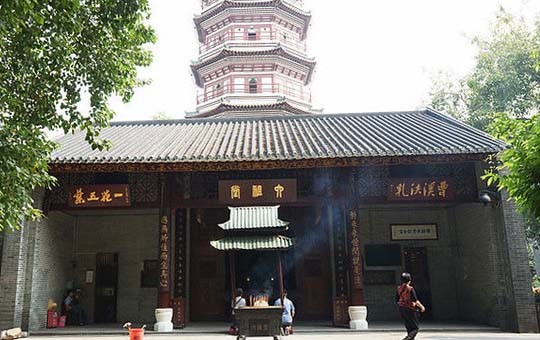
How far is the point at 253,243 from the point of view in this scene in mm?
8117

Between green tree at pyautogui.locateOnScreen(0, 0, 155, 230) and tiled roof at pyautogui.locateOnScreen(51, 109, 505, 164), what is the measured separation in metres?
2.90

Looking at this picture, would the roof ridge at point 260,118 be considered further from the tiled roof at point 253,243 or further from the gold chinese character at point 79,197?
the tiled roof at point 253,243

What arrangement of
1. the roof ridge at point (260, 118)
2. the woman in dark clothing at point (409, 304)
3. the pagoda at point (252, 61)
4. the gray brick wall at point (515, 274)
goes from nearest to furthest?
1. the woman in dark clothing at point (409, 304)
2. the gray brick wall at point (515, 274)
3. the roof ridge at point (260, 118)
4. the pagoda at point (252, 61)

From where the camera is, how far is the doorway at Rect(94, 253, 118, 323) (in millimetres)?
11773

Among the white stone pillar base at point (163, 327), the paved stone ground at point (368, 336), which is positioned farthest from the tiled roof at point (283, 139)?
the paved stone ground at point (368, 336)

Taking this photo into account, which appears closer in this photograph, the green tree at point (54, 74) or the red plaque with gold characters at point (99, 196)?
the green tree at point (54, 74)

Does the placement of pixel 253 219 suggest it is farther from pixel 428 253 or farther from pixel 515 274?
pixel 428 253

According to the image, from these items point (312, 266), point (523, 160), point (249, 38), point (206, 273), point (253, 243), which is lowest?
point (206, 273)

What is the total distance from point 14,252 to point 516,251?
10602 mm

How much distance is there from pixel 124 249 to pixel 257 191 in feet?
14.6

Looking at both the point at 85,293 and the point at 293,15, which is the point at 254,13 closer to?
the point at 293,15

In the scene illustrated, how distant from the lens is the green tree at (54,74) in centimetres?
587

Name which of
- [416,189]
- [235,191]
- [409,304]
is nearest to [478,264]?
[416,189]

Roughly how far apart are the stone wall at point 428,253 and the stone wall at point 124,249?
561 centimetres
